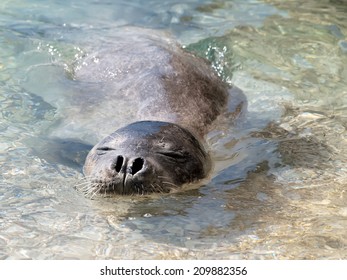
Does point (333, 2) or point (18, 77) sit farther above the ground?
point (333, 2)

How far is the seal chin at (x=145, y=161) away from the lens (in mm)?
5100

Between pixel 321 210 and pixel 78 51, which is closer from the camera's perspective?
pixel 321 210

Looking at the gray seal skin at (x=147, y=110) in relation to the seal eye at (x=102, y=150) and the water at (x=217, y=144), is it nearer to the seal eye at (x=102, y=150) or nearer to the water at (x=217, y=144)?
the seal eye at (x=102, y=150)

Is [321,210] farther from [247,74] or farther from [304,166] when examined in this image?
[247,74]

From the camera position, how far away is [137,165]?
16.8 ft

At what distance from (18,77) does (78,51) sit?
0.89m

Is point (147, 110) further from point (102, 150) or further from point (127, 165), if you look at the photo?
point (127, 165)

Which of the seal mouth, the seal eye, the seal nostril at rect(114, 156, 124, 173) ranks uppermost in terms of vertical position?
the seal nostril at rect(114, 156, 124, 173)

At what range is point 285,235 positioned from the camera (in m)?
4.61

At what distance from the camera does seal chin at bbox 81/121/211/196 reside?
201 inches

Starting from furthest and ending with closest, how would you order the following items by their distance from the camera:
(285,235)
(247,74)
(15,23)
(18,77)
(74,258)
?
(15,23) → (247,74) → (18,77) → (285,235) → (74,258)

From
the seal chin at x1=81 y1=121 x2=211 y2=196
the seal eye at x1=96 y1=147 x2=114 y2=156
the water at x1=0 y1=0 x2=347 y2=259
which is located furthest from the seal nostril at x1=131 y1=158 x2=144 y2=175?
the seal eye at x1=96 y1=147 x2=114 y2=156

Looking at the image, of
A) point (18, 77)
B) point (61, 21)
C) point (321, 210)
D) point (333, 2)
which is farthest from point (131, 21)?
point (321, 210)

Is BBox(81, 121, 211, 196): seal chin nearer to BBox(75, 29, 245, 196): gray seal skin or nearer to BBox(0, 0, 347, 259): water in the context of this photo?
BBox(75, 29, 245, 196): gray seal skin
